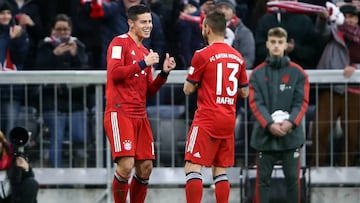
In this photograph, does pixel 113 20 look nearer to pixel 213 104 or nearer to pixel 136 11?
pixel 136 11

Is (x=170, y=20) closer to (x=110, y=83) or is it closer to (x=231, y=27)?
(x=231, y=27)

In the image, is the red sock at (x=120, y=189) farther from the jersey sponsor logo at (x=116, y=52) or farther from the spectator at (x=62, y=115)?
the spectator at (x=62, y=115)

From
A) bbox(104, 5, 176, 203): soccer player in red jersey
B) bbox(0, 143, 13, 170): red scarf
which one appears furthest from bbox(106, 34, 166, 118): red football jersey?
bbox(0, 143, 13, 170): red scarf

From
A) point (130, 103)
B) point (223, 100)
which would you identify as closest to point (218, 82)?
point (223, 100)

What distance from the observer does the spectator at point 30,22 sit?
54.5 ft

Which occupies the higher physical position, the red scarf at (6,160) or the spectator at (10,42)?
the spectator at (10,42)

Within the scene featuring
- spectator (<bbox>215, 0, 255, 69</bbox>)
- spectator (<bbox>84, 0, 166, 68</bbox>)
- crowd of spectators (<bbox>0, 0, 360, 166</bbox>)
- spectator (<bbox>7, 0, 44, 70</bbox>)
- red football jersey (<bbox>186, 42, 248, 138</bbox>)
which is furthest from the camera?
spectator (<bbox>7, 0, 44, 70</bbox>)

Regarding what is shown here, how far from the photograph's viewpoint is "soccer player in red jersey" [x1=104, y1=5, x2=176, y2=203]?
1288 cm

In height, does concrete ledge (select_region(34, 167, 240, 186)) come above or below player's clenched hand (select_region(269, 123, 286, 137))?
below

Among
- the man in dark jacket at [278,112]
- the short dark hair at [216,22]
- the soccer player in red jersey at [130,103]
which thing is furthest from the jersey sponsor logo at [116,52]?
the man in dark jacket at [278,112]

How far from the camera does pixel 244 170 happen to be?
15.3 m

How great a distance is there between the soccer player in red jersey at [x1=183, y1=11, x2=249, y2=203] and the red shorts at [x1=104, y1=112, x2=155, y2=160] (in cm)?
54

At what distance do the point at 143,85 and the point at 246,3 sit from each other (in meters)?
4.31

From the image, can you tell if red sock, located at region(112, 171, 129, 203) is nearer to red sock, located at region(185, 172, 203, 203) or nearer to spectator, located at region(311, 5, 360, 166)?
red sock, located at region(185, 172, 203, 203)
